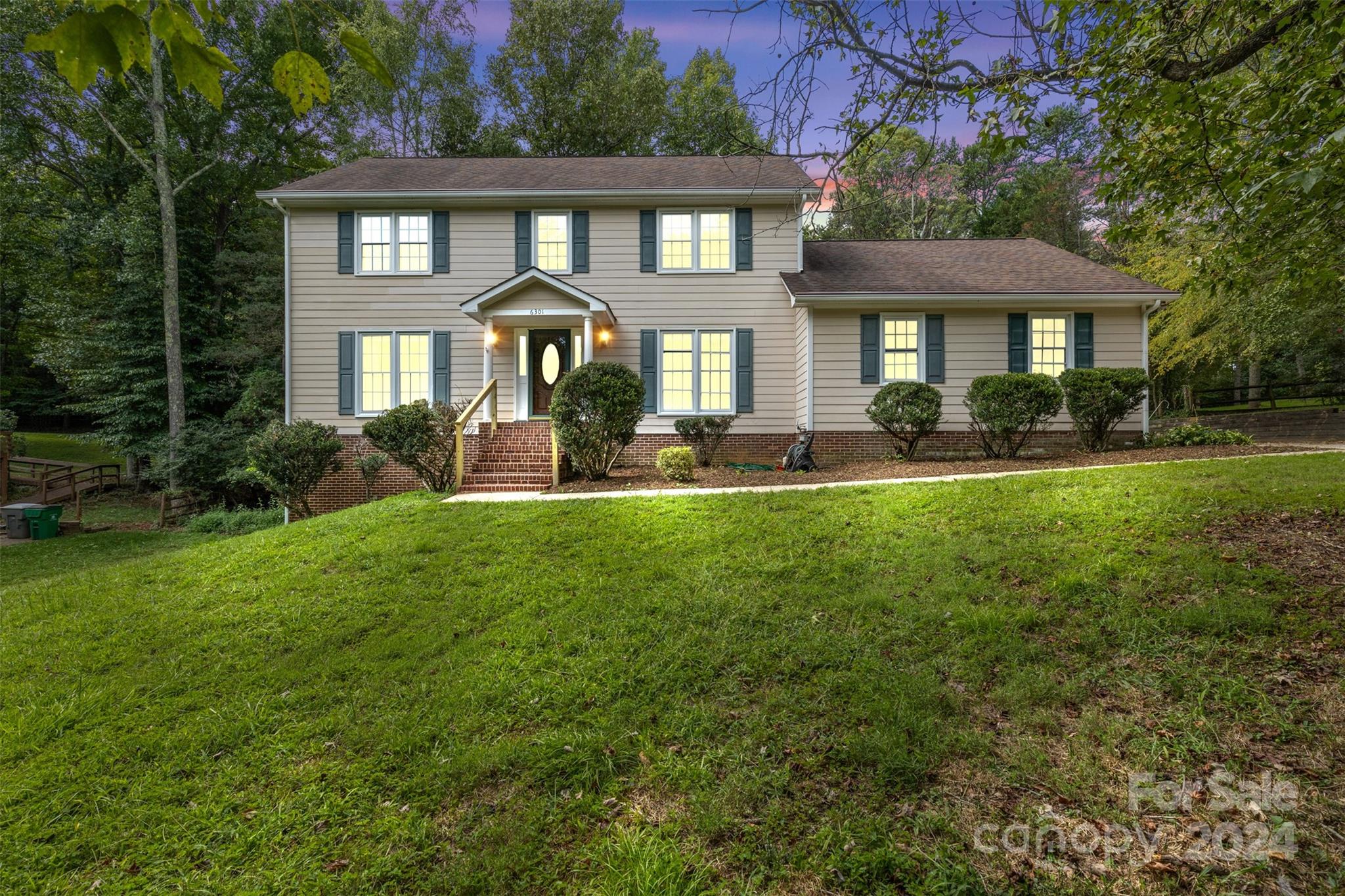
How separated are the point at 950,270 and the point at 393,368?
1189 centimetres

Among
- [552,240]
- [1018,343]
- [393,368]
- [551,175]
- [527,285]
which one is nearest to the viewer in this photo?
[527,285]

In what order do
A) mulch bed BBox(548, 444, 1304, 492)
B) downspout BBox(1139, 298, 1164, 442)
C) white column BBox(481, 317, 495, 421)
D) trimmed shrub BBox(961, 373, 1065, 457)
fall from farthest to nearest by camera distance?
white column BBox(481, 317, 495, 421) → downspout BBox(1139, 298, 1164, 442) → trimmed shrub BBox(961, 373, 1065, 457) → mulch bed BBox(548, 444, 1304, 492)

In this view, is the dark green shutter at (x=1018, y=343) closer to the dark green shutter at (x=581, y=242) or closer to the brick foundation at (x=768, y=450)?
the brick foundation at (x=768, y=450)

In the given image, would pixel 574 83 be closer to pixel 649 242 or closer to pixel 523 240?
pixel 523 240

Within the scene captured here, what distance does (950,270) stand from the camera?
1200 centimetres

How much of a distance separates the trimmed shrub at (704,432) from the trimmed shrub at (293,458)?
19.5 ft

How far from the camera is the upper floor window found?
36.8ft

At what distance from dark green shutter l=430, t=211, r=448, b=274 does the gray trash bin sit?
28.7 feet

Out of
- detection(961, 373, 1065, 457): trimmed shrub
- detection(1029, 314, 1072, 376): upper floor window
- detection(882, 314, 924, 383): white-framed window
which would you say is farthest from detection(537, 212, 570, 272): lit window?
detection(1029, 314, 1072, 376): upper floor window

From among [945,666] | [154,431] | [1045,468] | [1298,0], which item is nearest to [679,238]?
[1045,468]

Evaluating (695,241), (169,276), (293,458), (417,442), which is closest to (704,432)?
(695,241)

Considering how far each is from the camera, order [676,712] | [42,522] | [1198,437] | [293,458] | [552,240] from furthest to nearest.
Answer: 1. [552,240]
2. [42,522]
3. [1198,437]
4. [293,458]
5. [676,712]

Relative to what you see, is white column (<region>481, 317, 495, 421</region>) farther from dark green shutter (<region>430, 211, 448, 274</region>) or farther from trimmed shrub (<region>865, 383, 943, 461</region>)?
trimmed shrub (<region>865, 383, 943, 461</region>)

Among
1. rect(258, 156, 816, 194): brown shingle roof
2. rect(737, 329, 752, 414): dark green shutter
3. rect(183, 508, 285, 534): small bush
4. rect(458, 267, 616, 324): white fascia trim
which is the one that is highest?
rect(258, 156, 816, 194): brown shingle roof
